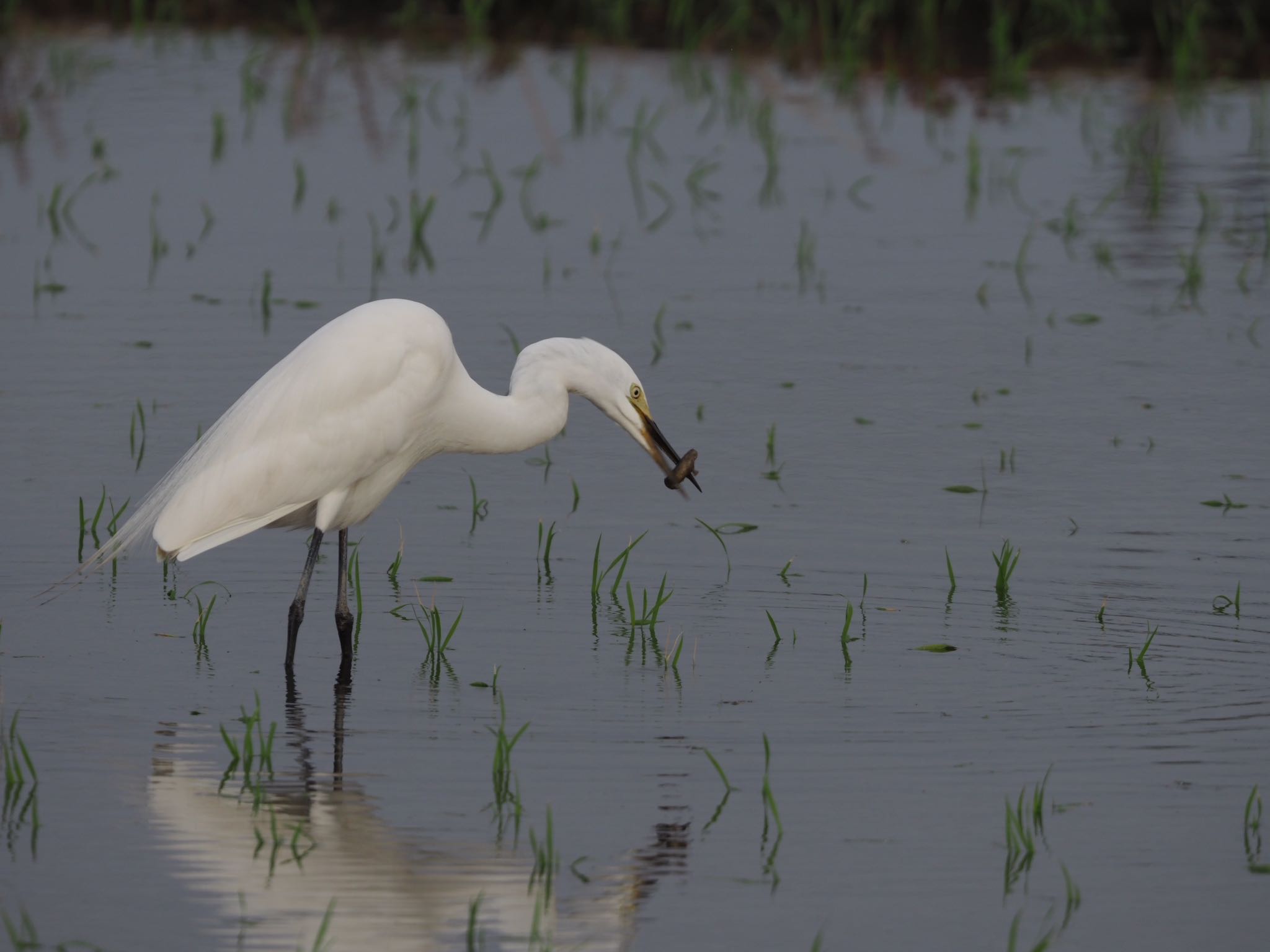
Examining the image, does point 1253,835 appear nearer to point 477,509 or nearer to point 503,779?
point 503,779

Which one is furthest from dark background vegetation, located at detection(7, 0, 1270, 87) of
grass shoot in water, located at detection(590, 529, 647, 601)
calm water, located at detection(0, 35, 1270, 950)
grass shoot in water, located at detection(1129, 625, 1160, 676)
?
grass shoot in water, located at detection(1129, 625, 1160, 676)

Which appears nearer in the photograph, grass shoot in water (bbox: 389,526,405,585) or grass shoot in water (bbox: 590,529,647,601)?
grass shoot in water (bbox: 590,529,647,601)

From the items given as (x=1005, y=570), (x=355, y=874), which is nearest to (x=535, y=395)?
(x=1005, y=570)

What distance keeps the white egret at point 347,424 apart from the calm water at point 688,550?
1.18ft

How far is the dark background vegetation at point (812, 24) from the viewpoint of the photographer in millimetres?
18078

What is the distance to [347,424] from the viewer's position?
6.29 m

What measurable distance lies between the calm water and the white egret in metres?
0.36

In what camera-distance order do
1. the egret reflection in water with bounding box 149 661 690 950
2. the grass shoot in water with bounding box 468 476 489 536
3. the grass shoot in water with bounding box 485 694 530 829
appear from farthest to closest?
1. the grass shoot in water with bounding box 468 476 489 536
2. the grass shoot in water with bounding box 485 694 530 829
3. the egret reflection in water with bounding box 149 661 690 950

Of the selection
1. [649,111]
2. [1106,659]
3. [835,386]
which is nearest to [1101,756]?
[1106,659]

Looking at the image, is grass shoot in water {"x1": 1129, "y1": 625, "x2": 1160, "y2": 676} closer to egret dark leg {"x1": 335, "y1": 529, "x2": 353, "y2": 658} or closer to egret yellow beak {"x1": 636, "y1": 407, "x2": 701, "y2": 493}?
egret yellow beak {"x1": 636, "y1": 407, "x2": 701, "y2": 493}

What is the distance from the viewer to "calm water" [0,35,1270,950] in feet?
15.3

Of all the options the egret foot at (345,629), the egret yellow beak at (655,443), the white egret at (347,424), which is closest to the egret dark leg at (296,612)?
the white egret at (347,424)

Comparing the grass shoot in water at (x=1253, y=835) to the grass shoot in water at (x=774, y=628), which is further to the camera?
the grass shoot in water at (x=774, y=628)

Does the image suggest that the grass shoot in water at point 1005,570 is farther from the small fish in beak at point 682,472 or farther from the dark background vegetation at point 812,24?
the dark background vegetation at point 812,24
